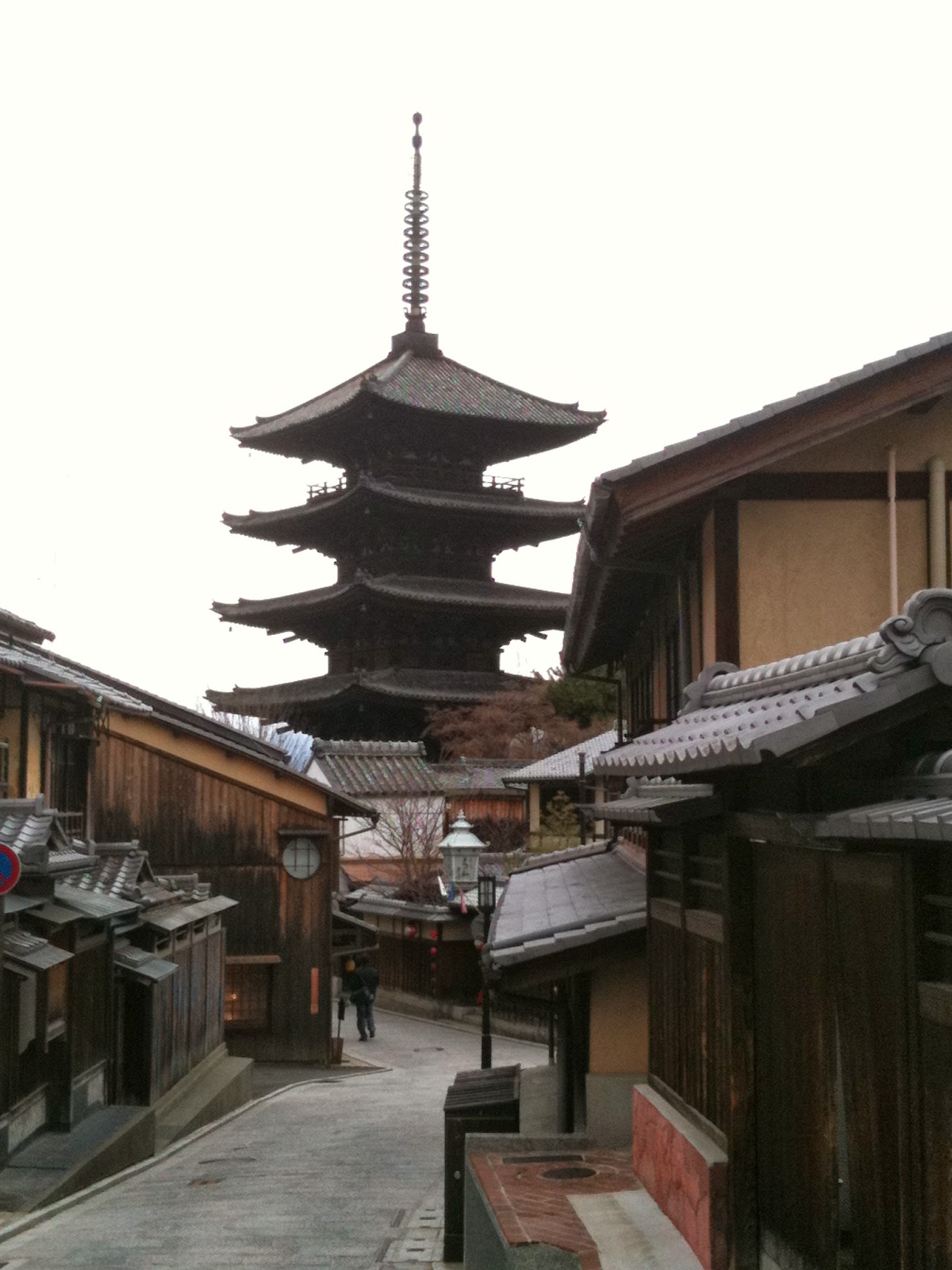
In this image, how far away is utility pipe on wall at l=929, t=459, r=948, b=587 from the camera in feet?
34.0

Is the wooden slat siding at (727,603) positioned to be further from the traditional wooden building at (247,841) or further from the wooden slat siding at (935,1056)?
the traditional wooden building at (247,841)

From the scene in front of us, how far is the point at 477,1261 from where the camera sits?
29.5ft

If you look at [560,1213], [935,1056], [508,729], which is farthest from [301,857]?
[935,1056]

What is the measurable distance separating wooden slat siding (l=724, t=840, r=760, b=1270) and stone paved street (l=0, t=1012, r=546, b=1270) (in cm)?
463

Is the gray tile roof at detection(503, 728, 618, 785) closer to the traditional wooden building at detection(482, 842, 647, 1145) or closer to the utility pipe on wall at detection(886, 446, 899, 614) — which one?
the traditional wooden building at detection(482, 842, 647, 1145)

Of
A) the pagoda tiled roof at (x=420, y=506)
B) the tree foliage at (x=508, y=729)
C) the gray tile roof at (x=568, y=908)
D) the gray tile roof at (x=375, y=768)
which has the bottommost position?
the gray tile roof at (x=568, y=908)

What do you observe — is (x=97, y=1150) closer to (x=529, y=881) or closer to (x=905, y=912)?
(x=529, y=881)

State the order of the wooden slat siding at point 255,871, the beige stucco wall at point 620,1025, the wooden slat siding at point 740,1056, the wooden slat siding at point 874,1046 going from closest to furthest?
the wooden slat siding at point 874,1046 → the wooden slat siding at point 740,1056 → the beige stucco wall at point 620,1025 → the wooden slat siding at point 255,871

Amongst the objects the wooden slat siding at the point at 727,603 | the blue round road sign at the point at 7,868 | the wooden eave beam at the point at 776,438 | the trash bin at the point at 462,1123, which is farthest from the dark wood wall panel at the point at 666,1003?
the blue round road sign at the point at 7,868

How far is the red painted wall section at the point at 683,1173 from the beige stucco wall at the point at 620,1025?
1758 mm

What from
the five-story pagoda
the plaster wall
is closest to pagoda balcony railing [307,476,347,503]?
the five-story pagoda

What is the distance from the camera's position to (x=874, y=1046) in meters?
Answer: 5.34

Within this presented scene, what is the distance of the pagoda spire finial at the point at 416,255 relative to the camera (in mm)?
51438

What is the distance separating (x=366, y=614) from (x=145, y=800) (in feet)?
74.2
